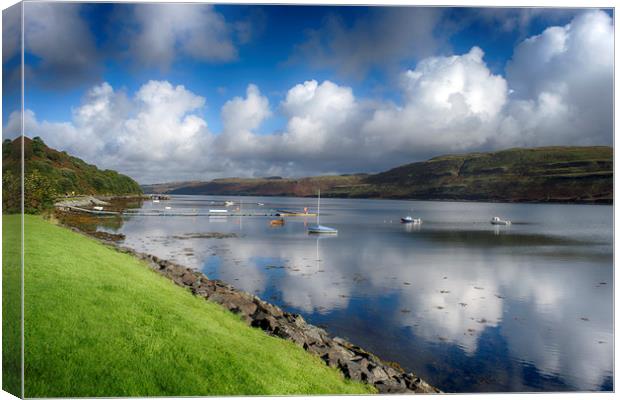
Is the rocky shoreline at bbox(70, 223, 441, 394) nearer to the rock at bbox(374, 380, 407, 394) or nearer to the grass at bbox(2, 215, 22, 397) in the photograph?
the rock at bbox(374, 380, 407, 394)

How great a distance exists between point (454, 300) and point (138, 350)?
476 inches

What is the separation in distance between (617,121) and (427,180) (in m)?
132

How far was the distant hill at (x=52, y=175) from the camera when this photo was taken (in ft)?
19.0

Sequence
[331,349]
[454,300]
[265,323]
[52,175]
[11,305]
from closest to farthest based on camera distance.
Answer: [11,305] < [331,349] < [265,323] < [454,300] < [52,175]

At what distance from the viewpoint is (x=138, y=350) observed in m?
5.59

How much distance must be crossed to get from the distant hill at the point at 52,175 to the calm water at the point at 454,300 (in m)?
6.65

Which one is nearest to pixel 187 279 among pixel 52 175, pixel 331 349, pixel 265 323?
pixel 265 323

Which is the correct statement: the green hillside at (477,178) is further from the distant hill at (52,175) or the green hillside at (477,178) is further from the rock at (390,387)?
the rock at (390,387)

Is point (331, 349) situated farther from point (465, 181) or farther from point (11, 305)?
point (465, 181)

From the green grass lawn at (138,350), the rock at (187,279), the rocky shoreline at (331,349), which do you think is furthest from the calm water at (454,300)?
the green grass lawn at (138,350)

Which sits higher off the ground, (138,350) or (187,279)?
(138,350)

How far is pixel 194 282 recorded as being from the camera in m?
13.9

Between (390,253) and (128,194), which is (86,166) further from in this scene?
(390,253)

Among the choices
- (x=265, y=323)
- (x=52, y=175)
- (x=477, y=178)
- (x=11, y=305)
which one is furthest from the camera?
(x=477, y=178)
